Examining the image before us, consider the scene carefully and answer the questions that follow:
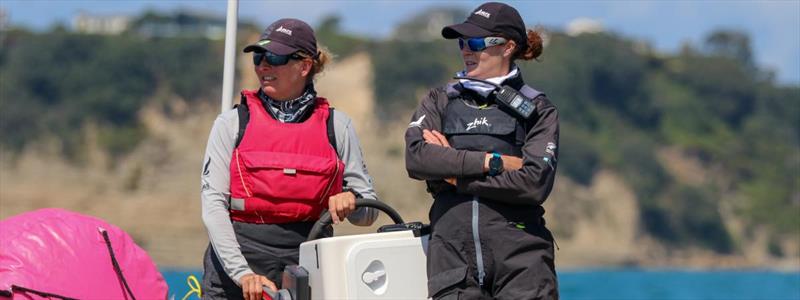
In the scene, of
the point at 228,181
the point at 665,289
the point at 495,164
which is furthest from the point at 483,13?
the point at 665,289

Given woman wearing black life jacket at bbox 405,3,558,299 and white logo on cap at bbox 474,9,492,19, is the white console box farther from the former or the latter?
white logo on cap at bbox 474,9,492,19

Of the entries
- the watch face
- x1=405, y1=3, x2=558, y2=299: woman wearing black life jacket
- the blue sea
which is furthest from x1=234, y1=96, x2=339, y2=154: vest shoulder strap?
the blue sea

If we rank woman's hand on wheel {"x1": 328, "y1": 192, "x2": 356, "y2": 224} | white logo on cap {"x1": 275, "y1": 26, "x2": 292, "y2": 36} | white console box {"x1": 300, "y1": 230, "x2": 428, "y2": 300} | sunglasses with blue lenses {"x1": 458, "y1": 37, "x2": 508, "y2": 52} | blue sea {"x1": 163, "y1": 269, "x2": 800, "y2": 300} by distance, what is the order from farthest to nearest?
blue sea {"x1": 163, "y1": 269, "x2": 800, "y2": 300} < white logo on cap {"x1": 275, "y1": 26, "x2": 292, "y2": 36} < woman's hand on wheel {"x1": 328, "y1": 192, "x2": 356, "y2": 224} < sunglasses with blue lenses {"x1": 458, "y1": 37, "x2": 508, "y2": 52} < white console box {"x1": 300, "y1": 230, "x2": 428, "y2": 300}

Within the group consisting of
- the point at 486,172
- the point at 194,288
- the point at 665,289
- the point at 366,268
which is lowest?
the point at 665,289

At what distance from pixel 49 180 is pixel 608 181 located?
29.1 metres

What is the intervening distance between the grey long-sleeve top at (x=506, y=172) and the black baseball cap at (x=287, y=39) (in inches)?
22.4

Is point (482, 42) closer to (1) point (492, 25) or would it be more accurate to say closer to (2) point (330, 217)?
(1) point (492, 25)

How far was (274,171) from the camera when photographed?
4531mm

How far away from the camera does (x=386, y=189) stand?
→ 6919 cm

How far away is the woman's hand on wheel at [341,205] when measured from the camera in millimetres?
4453

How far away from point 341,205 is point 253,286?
1.17ft

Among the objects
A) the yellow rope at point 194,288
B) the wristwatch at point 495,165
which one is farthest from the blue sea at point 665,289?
the wristwatch at point 495,165

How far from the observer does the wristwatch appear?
4.14 metres

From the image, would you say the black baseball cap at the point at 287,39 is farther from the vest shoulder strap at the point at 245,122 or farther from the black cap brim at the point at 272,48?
the vest shoulder strap at the point at 245,122
